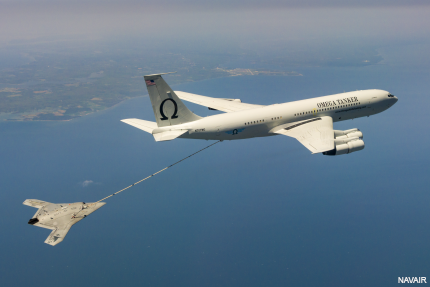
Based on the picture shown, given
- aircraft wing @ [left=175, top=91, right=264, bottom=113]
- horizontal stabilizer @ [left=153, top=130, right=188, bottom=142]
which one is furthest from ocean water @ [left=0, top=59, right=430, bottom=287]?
horizontal stabilizer @ [left=153, top=130, right=188, bottom=142]

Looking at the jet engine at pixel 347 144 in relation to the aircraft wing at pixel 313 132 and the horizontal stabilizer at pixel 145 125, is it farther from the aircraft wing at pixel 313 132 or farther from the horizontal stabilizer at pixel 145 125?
the horizontal stabilizer at pixel 145 125

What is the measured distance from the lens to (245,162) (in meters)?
141

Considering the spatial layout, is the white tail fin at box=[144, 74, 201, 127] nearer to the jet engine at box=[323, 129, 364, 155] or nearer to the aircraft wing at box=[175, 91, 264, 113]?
the aircraft wing at box=[175, 91, 264, 113]

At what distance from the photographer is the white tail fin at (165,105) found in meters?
34.5

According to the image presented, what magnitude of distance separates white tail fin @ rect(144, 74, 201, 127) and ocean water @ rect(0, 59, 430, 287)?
257ft

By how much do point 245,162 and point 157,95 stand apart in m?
109

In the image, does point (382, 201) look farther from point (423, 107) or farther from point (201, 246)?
point (423, 107)

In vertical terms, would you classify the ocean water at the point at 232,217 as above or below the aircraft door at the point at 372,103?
below

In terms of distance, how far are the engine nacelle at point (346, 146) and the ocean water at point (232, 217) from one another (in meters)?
76.2

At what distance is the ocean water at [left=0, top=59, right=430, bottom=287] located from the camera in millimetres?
98500

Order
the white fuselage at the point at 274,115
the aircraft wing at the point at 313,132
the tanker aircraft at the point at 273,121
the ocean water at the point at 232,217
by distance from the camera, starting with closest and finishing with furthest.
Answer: the aircraft wing at the point at 313,132, the tanker aircraft at the point at 273,121, the white fuselage at the point at 274,115, the ocean water at the point at 232,217

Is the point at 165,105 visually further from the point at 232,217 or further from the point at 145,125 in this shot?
the point at 232,217

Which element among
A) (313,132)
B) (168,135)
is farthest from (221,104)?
(313,132)

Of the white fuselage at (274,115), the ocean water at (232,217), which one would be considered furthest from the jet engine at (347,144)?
the ocean water at (232,217)
